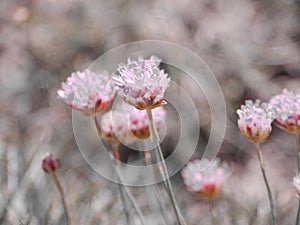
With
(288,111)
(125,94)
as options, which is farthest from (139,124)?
(288,111)

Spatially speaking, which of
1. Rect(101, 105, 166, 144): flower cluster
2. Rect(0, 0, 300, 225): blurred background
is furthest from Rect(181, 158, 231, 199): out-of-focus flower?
Rect(0, 0, 300, 225): blurred background

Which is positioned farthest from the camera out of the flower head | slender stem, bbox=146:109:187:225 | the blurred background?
the blurred background

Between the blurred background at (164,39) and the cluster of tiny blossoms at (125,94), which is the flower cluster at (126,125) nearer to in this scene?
the cluster of tiny blossoms at (125,94)

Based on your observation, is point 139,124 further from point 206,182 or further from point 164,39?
point 164,39

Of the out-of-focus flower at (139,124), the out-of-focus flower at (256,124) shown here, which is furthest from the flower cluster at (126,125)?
the out-of-focus flower at (256,124)

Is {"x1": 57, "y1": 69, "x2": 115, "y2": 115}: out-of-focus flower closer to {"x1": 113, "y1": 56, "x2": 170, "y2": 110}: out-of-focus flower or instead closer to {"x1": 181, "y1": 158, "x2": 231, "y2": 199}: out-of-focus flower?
{"x1": 113, "y1": 56, "x2": 170, "y2": 110}: out-of-focus flower

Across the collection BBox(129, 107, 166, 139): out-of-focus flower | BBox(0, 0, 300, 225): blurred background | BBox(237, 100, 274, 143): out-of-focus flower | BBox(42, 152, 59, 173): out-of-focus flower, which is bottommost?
BBox(237, 100, 274, 143): out-of-focus flower

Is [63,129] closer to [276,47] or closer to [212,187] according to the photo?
[276,47]
